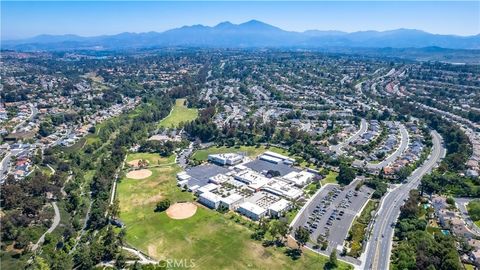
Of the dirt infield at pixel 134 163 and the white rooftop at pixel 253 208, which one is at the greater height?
the white rooftop at pixel 253 208

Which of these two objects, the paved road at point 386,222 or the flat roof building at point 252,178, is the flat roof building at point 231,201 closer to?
the flat roof building at point 252,178

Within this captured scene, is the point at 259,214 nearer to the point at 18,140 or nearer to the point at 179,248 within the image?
the point at 179,248

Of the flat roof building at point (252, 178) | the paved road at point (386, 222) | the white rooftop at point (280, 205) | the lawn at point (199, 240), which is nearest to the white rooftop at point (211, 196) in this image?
the lawn at point (199, 240)

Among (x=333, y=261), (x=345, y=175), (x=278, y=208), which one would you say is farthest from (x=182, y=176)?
(x=333, y=261)

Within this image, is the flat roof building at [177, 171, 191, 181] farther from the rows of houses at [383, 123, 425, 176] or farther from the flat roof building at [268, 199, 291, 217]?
the rows of houses at [383, 123, 425, 176]

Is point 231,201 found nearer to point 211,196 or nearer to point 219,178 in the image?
point 211,196
